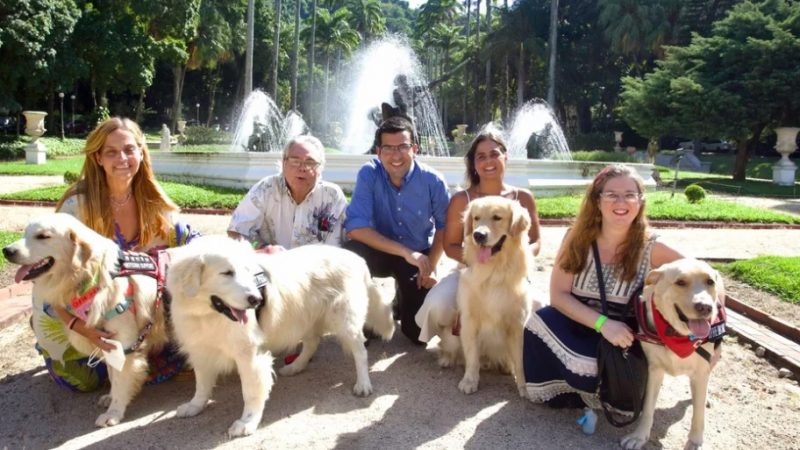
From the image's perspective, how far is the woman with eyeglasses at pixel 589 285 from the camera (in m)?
3.51

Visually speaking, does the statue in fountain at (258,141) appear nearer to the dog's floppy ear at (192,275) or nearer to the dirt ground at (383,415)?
the dirt ground at (383,415)

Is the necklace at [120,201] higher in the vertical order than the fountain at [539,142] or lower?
lower

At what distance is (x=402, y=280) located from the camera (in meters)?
5.15

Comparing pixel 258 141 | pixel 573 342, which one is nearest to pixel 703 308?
pixel 573 342

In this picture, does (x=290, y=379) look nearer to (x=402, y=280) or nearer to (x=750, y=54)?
(x=402, y=280)

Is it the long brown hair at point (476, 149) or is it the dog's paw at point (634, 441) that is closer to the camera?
the dog's paw at point (634, 441)

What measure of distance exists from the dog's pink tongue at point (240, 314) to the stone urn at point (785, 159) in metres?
25.7

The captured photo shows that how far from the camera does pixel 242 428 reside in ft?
10.9

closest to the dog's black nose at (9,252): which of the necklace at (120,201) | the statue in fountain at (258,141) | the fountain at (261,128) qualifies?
the necklace at (120,201)

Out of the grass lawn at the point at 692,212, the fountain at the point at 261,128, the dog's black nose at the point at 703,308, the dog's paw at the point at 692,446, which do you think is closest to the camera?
the dog's black nose at the point at 703,308

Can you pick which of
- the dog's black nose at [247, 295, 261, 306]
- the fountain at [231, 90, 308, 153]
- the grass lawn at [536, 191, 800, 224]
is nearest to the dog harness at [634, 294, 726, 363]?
the dog's black nose at [247, 295, 261, 306]

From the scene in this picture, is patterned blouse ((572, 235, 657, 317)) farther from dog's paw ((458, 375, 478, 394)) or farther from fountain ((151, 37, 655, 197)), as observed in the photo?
fountain ((151, 37, 655, 197))

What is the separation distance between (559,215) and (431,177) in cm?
726

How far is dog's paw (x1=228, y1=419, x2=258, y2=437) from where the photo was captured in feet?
10.8
